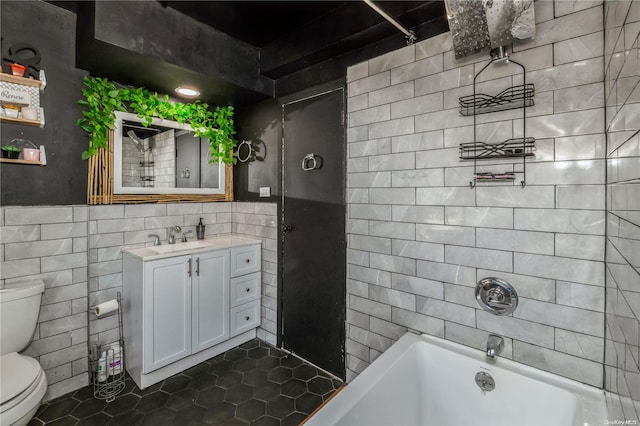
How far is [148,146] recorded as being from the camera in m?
2.69

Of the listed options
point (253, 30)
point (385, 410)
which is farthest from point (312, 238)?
point (253, 30)

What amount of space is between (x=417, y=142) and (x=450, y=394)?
4.82ft

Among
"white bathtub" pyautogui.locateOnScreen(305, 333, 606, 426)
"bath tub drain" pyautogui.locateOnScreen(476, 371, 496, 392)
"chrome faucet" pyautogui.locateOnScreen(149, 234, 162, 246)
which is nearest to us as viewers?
"white bathtub" pyautogui.locateOnScreen(305, 333, 606, 426)

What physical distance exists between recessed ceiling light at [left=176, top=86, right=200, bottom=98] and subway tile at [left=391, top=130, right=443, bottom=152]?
1811mm

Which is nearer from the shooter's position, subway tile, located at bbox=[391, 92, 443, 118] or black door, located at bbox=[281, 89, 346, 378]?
subway tile, located at bbox=[391, 92, 443, 118]

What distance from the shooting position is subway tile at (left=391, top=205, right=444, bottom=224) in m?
1.80

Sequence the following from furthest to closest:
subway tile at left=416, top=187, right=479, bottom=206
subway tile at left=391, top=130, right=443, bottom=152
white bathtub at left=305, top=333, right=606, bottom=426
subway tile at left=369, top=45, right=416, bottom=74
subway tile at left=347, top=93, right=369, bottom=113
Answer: subway tile at left=347, top=93, right=369, bottom=113
subway tile at left=369, top=45, right=416, bottom=74
subway tile at left=391, top=130, right=443, bottom=152
subway tile at left=416, top=187, right=479, bottom=206
white bathtub at left=305, top=333, right=606, bottom=426

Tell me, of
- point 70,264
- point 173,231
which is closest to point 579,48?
point 173,231

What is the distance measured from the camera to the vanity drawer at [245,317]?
280 centimetres

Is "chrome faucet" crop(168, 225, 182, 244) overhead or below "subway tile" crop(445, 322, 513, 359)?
overhead

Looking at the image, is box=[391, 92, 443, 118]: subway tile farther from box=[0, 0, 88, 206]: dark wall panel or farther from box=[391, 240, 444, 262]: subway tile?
box=[0, 0, 88, 206]: dark wall panel

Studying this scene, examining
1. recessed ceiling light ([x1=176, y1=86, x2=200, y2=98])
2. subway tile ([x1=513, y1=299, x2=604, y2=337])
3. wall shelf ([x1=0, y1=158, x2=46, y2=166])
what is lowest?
subway tile ([x1=513, y1=299, x2=604, y2=337])

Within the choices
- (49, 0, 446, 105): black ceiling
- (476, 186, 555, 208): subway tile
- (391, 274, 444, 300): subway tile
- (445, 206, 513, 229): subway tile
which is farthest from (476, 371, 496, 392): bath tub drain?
(49, 0, 446, 105): black ceiling

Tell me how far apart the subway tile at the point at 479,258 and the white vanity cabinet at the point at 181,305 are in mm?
1840
